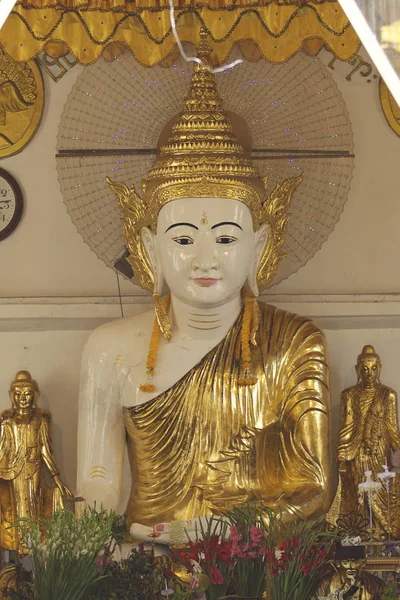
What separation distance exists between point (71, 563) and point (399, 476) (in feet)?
4.64

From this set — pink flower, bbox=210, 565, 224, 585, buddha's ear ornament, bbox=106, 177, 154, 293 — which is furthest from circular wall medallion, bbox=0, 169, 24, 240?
pink flower, bbox=210, 565, 224, 585

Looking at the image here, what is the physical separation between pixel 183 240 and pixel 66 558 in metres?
1.19

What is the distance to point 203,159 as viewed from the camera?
4629 millimetres

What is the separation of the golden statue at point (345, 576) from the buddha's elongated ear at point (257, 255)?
1.07m

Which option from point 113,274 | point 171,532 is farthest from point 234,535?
point 113,274

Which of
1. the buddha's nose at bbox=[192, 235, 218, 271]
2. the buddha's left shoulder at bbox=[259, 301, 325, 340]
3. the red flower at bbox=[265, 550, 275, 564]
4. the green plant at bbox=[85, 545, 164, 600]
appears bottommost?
the green plant at bbox=[85, 545, 164, 600]

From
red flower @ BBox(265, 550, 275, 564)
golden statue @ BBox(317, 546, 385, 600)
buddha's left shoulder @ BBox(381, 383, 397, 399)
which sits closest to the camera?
red flower @ BBox(265, 550, 275, 564)

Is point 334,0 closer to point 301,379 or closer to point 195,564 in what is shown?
point 301,379

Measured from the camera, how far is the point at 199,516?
450cm

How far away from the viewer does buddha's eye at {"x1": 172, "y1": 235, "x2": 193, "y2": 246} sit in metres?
4.61

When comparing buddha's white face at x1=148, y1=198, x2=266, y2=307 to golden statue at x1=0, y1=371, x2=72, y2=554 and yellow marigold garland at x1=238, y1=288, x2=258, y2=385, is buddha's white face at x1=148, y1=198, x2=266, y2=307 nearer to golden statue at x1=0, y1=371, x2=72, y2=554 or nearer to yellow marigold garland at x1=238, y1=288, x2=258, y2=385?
yellow marigold garland at x1=238, y1=288, x2=258, y2=385

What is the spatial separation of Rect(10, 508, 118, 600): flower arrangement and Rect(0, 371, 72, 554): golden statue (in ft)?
3.21

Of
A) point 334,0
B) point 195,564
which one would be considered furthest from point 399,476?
point 334,0

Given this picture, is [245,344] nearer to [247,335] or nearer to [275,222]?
[247,335]
